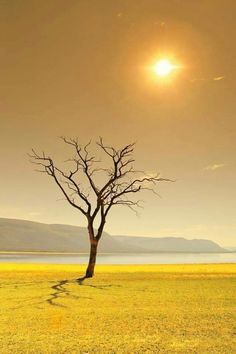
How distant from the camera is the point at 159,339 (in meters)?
10.2

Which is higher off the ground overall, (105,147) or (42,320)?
(105,147)

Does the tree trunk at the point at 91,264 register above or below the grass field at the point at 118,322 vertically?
above

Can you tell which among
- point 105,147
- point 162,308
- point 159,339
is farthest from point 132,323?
point 105,147

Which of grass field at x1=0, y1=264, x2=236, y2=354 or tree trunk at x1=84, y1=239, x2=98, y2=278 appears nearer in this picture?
grass field at x1=0, y1=264, x2=236, y2=354

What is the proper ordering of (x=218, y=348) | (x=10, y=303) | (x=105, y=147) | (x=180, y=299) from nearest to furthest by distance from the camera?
1. (x=218, y=348)
2. (x=10, y=303)
3. (x=180, y=299)
4. (x=105, y=147)

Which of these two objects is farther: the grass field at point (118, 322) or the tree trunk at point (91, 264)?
the tree trunk at point (91, 264)

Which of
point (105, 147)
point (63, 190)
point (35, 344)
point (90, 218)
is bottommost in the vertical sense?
point (35, 344)

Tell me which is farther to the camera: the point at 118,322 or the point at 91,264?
the point at 91,264

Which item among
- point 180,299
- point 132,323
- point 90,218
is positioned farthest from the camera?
point 90,218

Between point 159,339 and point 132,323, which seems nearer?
point 159,339

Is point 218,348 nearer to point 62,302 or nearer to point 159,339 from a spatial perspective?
point 159,339

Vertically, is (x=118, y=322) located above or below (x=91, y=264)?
below

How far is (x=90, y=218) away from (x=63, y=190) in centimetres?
382

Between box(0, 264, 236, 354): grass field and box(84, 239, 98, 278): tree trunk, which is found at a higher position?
box(84, 239, 98, 278): tree trunk
